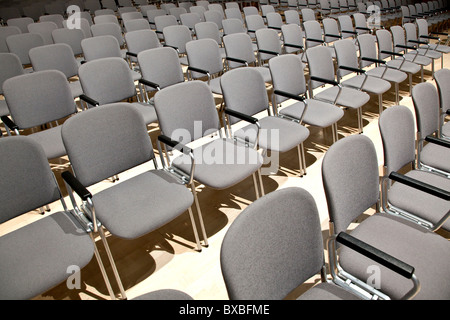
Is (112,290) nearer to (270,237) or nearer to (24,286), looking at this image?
(24,286)

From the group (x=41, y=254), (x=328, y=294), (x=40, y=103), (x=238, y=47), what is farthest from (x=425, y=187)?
(x=238, y=47)

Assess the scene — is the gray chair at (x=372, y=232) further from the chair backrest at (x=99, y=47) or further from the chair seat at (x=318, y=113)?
the chair backrest at (x=99, y=47)

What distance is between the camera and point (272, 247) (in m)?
1.33

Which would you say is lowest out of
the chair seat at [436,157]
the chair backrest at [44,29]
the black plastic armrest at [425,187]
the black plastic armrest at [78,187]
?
the chair seat at [436,157]

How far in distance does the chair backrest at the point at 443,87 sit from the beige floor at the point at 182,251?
2.29 ft

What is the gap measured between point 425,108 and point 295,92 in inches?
47.5

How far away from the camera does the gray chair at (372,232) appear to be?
4.75ft

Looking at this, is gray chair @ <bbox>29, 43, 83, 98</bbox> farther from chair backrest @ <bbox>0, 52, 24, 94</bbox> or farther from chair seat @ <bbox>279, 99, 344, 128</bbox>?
chair seat @ <bbox>279, 99, 344, 128</bbox>

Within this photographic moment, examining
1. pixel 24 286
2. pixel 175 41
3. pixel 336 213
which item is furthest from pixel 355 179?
pixel 175 41

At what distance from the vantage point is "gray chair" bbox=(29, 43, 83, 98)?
3695 mm

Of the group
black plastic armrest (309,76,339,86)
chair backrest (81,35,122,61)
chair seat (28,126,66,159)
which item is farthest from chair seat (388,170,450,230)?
chair backrest (81,35,122,61)

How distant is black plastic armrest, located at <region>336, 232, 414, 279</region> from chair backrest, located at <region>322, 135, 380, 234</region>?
231 millimetres

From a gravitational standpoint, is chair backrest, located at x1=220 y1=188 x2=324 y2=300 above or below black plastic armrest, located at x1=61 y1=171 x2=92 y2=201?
below

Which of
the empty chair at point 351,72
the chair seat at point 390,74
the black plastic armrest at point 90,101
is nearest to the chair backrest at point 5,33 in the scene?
the black plastic armrest at point 90,101
